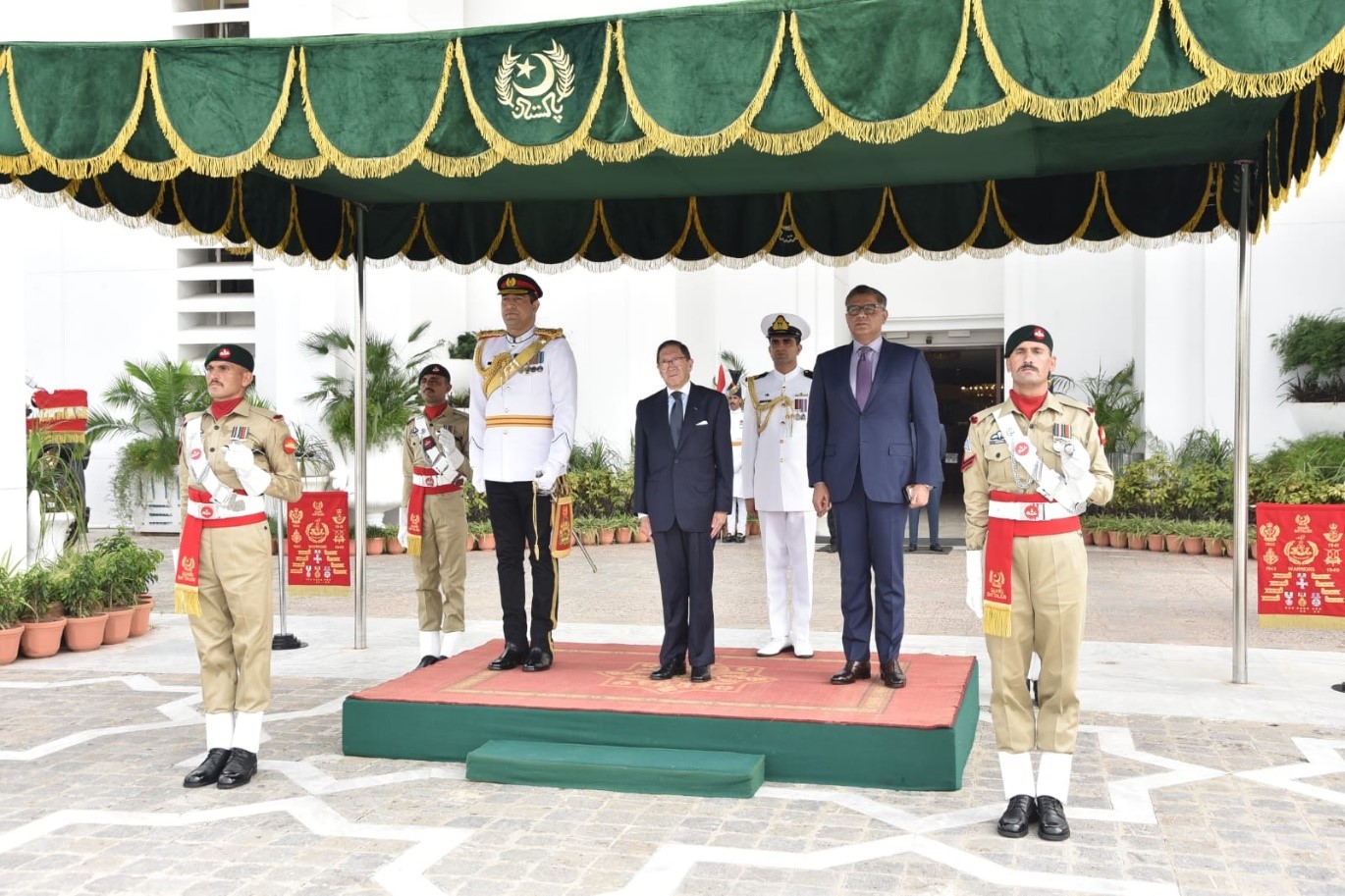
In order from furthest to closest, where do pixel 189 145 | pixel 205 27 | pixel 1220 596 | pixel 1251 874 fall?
pixel 205 27
pixel 1220 596
pixel 189 145
pixel 1251 874

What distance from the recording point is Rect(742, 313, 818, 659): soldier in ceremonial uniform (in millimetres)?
6562

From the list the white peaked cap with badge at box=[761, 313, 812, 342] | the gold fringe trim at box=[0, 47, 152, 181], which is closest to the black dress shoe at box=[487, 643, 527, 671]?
the white peaked cap with badge at box=[761, 313, 812, 342]

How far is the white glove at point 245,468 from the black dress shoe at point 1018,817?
3.17 metres

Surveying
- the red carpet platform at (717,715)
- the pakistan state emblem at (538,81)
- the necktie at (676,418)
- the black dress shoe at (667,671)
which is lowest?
the red carpet platform at (717,715)

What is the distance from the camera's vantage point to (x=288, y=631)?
29.0 feet

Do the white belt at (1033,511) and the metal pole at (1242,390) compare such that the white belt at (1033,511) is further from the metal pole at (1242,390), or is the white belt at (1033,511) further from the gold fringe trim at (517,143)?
the metal pole at (1242,390)

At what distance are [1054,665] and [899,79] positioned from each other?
2172mm

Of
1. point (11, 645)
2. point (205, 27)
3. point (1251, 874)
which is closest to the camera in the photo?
point (1251, 874)

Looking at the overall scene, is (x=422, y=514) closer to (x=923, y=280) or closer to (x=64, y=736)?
(x=64, y=736)

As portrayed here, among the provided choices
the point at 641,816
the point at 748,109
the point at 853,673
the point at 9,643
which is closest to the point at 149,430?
the point at 9,643

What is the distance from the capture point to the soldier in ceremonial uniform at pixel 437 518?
7.23 metres

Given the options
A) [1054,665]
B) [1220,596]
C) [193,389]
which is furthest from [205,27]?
[1054,665]

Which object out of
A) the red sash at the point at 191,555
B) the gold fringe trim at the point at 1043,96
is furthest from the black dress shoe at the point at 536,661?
the gold fringe trim at the point at 1043,96

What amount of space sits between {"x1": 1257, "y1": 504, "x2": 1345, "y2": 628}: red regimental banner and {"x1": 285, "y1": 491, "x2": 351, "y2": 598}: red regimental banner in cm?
576
